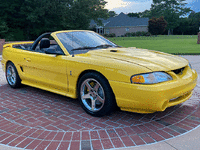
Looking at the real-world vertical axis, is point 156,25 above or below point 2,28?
above

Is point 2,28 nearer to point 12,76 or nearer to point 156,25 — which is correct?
point 12,76

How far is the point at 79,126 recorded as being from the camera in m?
3.49

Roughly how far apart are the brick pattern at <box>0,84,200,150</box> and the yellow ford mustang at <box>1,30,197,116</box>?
299 millimetres

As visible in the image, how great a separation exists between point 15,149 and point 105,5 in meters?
47.5

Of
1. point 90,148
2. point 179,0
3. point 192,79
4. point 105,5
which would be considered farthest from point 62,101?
point 179,0

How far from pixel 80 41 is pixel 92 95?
53.5 inches

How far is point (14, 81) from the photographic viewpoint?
5.78 m

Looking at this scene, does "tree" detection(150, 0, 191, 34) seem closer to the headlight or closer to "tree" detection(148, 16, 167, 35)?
"tree" detection(148, 16, 167, 35)

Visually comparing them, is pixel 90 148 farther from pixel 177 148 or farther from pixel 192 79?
pixel 192 79

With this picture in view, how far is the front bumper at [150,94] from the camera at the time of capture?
10.4ft

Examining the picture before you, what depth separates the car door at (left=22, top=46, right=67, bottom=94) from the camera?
4262 millimetres

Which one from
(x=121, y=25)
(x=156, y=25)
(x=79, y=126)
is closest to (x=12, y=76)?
(x=79, y=126)

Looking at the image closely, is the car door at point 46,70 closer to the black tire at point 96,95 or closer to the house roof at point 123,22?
the black tire at point 96,95

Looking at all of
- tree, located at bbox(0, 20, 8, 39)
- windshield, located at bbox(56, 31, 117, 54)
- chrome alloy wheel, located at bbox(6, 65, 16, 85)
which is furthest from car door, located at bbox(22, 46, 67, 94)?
tree, located at bbox(0, 20, 8, 39)
